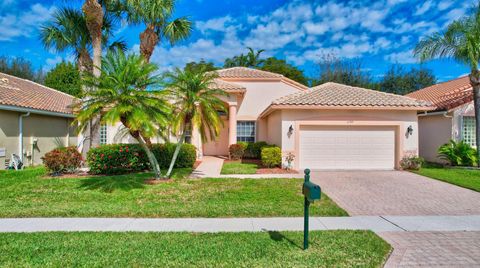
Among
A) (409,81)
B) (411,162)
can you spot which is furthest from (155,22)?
(409,81)

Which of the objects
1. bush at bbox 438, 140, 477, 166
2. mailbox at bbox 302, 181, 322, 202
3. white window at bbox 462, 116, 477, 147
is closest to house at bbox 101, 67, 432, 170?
bush at bbox 438, 140, 477, 166

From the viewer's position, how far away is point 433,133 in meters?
17.1

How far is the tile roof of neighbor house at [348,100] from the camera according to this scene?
13.5 m

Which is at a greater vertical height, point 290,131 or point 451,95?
point 451,95

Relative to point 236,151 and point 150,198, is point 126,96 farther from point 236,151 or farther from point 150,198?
point 236,151

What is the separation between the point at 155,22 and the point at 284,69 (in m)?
30.1

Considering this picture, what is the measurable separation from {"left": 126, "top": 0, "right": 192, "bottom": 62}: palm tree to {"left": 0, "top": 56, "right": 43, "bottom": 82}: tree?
114 feet

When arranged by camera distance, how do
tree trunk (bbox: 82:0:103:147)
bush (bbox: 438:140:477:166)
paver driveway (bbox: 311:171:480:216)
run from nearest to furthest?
paver driveway (bbox: 311:171:480:216)
tree trunk (bbox: 82:0:103:147)
bush (bbox: 438:140:477:166)

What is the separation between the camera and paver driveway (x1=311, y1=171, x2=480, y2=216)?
24.3ft

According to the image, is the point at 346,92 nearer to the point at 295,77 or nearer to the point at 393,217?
the point at 393,217

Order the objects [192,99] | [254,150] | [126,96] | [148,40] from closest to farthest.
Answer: [126,96] → [192,99] → [148,40] → [254,150]

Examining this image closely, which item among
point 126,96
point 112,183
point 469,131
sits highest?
point 126,96

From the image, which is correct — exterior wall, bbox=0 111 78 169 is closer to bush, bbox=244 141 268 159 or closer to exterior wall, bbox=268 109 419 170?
exterior wall, bbox=268 109 419 170

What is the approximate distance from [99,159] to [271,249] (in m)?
10.1
